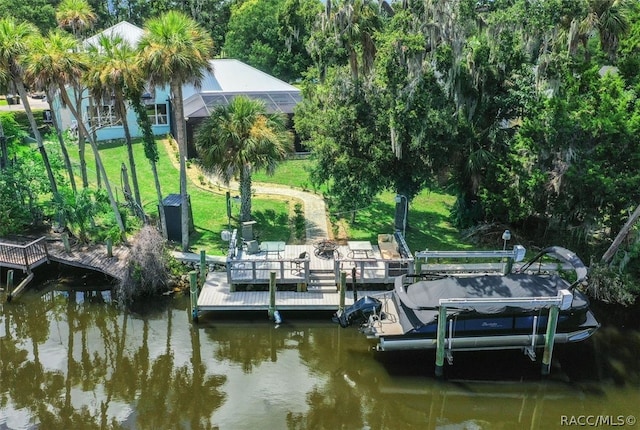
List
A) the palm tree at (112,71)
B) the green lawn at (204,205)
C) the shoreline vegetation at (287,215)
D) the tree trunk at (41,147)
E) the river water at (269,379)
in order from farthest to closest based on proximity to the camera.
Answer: the green lawn at (204,205), the shoreline vegetation at (287,215), the tree trunk at (41,147), the palm tree at (112,71), the river water at (269,379)

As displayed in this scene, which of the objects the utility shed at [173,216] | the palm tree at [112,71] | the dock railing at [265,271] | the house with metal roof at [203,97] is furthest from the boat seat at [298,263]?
the house with metal roof at [203,97]

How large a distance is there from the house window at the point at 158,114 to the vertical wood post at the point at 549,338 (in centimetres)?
2798

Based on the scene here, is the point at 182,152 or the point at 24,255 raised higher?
the point at 182,152

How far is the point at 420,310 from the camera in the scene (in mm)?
15844

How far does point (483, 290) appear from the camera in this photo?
54.0 feet

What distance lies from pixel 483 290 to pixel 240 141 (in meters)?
9.91

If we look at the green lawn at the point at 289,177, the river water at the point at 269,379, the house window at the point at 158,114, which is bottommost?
the river water at the point at 269,379

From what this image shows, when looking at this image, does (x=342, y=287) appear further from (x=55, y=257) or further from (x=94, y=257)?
(x=55, y=257)

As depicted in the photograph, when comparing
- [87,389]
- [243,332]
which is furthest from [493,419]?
[87,389]

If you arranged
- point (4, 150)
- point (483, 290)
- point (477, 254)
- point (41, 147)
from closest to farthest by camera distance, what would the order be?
point (483, 290) → point (477, 254) → point (41, 147) → point (4, 150)

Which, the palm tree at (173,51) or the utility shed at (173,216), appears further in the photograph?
the utility shed at (173,216)

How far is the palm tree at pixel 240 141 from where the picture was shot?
20.4 meters

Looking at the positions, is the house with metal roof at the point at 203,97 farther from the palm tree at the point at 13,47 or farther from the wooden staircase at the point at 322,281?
the wooden staircase at the point at 322,281

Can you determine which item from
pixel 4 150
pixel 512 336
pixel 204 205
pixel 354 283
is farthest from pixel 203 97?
pixel 512 336
